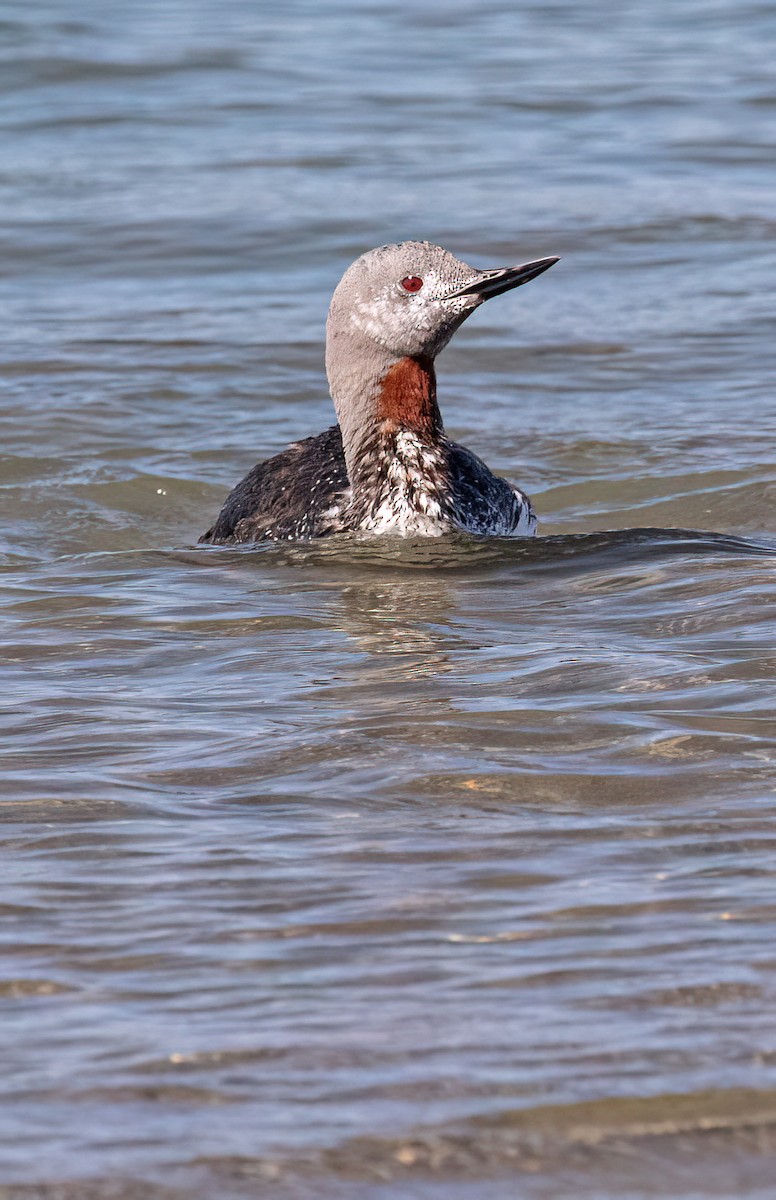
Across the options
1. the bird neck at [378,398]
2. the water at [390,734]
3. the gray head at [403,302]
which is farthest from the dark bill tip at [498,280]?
the water at [390,734]

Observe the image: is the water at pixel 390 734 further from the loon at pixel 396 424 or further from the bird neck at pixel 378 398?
the bird neck at pixel 378 398

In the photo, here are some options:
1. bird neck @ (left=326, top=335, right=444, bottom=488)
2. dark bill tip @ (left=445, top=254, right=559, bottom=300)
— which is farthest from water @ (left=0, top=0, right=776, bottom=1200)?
dark bill tip @ (left=445, top=254, right=559, bottom=300)

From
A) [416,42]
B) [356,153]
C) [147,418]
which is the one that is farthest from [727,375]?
[416,42]

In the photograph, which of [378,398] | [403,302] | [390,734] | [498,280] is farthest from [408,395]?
[390,734]

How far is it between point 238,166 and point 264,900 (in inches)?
523

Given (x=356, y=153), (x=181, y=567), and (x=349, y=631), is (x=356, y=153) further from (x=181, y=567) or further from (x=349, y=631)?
(x=349, y=631)

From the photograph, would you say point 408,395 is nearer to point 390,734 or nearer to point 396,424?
point 396,424

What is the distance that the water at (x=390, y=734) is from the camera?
3.29 m

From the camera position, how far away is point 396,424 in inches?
329

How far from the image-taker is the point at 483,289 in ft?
26.1

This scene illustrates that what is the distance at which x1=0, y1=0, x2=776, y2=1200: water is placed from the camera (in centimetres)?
329

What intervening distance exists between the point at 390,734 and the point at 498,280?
3.12 m

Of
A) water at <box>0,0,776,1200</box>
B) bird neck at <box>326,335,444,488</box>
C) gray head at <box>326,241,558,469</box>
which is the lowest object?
water at <box>0,0,776,1200</box>

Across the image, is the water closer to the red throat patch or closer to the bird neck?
the bird neck
